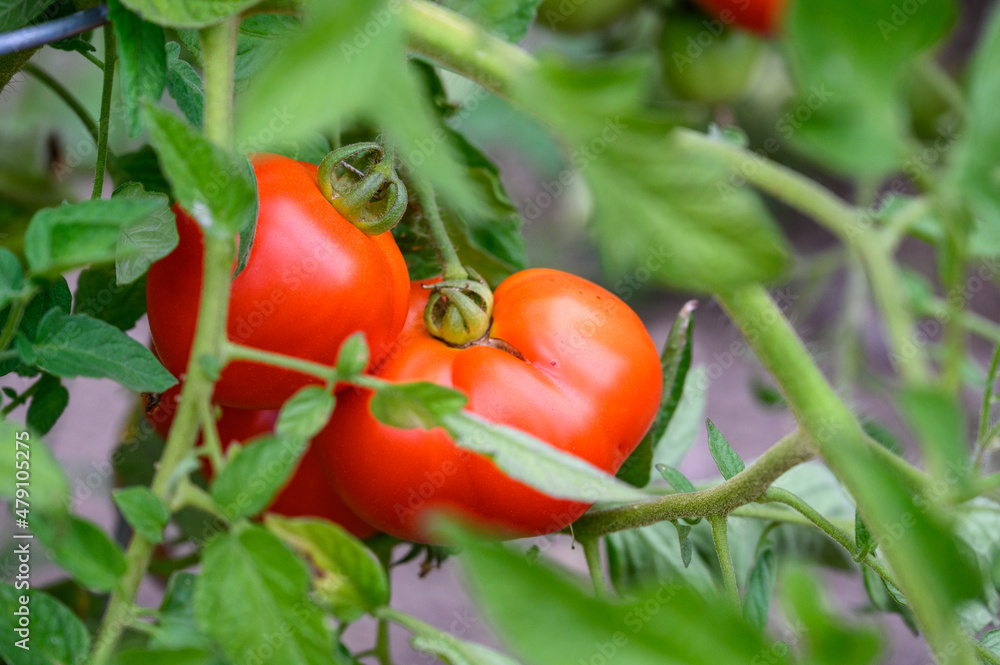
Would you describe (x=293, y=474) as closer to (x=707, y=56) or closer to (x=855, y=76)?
(x=855, y=76)

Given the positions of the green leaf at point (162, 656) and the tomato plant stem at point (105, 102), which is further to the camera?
the tomato plant stem at point (105, 102)

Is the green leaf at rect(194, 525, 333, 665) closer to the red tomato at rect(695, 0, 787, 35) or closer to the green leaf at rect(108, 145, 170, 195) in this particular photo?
the green leaf at rect(108, 145, 170, 195)

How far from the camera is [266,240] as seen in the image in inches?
11.6

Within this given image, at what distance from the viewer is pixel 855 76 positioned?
0.17 meters

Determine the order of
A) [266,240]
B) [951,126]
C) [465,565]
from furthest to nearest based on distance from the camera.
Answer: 1. [951,126]
2. [266,240]
3. [465,565]

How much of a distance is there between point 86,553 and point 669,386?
0.28 m

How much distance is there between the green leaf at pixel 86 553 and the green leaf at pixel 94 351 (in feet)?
0.22

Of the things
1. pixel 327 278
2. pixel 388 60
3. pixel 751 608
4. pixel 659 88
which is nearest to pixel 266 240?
pixel 327 278

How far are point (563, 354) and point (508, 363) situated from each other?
2cm

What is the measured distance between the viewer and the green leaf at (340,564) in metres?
0.22

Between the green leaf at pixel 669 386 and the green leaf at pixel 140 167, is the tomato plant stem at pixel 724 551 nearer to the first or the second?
the green leaf at pixel 669 386

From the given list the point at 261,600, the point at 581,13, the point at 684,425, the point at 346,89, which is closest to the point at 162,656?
the point at 261,600

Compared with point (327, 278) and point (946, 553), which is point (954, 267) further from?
point (327, 278)

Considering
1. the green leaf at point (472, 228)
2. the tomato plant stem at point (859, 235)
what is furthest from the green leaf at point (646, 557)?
the tomato plant stem at point (859, 235)
